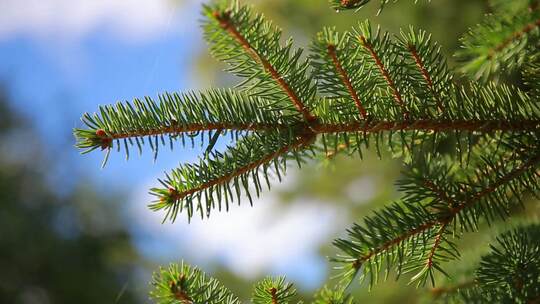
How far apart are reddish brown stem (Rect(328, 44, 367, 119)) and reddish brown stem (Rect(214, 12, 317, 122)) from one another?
0.12 ft

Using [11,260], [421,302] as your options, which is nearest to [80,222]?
[11,260]

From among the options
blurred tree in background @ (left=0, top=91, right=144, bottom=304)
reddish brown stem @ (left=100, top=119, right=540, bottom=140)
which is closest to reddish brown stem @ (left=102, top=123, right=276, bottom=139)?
reddish brown stem @ (left=100, top=119, right=540, bottom=140)

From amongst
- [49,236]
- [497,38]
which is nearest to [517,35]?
[497,38]

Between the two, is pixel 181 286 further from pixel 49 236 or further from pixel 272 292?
pixel 49 236

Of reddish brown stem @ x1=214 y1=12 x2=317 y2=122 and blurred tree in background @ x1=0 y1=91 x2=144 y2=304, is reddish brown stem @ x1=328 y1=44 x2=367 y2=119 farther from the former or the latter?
blurred tree in background @ x1=0 y1=91 x2=144 y2=304

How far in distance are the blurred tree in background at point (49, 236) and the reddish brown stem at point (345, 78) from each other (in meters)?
3.05

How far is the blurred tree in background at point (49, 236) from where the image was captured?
3.74 meters

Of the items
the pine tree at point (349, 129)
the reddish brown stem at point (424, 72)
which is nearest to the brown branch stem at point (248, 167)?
the pine tree at point (349, 129)

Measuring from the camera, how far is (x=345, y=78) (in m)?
0.44

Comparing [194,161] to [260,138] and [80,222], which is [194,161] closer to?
[260,138]

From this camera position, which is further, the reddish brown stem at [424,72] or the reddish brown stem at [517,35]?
the reddish brown stem at [424,72]

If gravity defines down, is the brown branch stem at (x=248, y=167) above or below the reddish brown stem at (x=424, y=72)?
below

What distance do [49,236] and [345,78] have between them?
12.7ft

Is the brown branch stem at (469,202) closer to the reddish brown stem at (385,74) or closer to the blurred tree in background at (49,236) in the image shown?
the reddish brown stem at (385,74)
